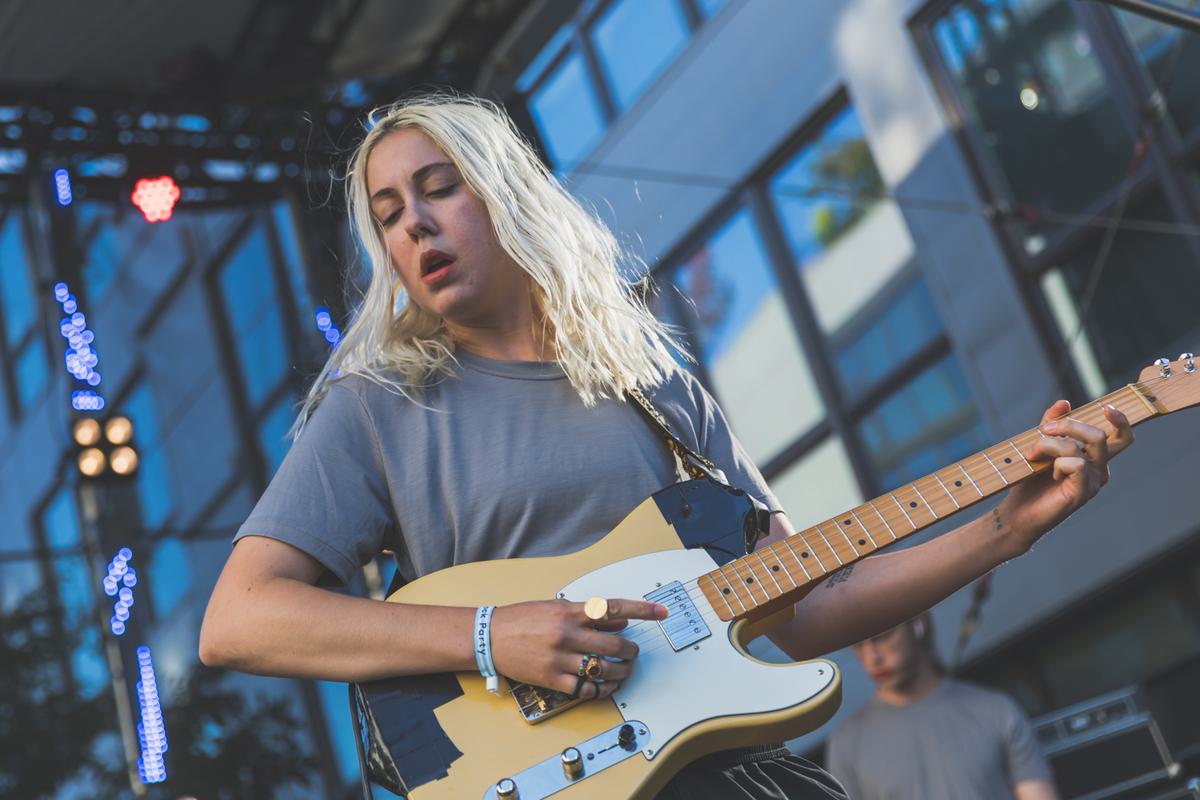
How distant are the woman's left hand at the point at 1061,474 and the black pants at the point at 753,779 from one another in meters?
0.47

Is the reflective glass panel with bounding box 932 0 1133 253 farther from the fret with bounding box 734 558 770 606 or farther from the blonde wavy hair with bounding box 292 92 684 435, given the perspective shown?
the fret with bounding box 734 558 770 606

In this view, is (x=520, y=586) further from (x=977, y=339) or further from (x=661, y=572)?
(x=977, y=339)

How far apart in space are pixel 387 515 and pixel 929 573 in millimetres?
852

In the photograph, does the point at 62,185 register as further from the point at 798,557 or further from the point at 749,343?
the point at 798,557

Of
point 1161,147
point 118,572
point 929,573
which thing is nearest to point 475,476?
point 929,573

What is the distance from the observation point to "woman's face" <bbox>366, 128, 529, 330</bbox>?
7.22 ft

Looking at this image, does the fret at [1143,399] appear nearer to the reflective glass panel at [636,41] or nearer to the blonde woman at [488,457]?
the blonde woman at [488,457]

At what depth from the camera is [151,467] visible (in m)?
11.5

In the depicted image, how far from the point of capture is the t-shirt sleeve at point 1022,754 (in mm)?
4602

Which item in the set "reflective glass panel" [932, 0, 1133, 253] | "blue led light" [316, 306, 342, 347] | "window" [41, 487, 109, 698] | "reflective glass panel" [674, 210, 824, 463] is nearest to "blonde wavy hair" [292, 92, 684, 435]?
"reflective glass panel" [932, 0, 1133, 253]

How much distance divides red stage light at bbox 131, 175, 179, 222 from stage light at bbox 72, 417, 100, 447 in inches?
52.6

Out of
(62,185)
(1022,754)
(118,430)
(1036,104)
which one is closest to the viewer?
(1022,754)

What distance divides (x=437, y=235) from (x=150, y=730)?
5.94 metres


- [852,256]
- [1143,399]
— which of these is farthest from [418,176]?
[852,256]
